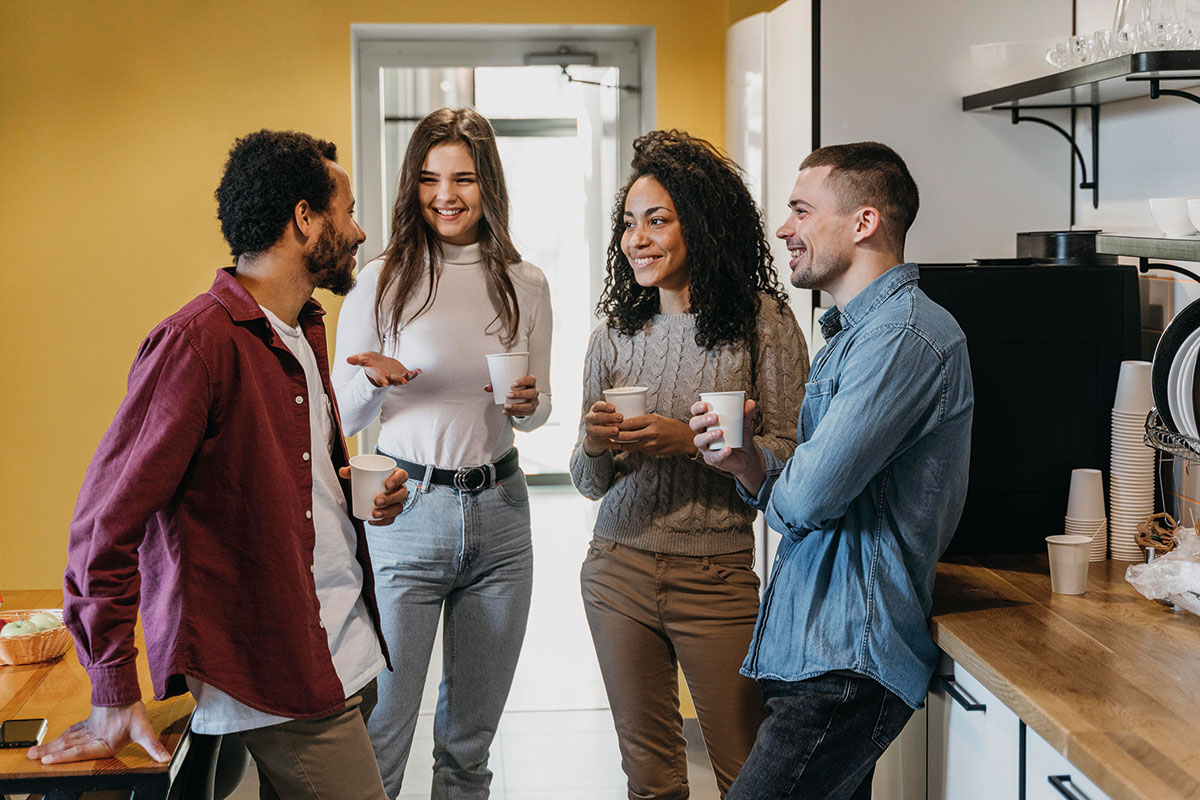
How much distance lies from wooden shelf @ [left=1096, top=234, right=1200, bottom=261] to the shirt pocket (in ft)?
1.88

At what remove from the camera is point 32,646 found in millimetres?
1972

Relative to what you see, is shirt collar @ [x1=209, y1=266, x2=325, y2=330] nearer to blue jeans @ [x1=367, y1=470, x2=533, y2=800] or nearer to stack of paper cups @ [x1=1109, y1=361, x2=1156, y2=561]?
blue jeans @ [x1=367, y1=470, x2=533, y2=800]

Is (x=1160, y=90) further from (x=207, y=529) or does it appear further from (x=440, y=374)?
(x=207, y=529)

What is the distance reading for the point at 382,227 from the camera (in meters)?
3.56

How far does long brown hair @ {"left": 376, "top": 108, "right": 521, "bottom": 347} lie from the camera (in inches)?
88.9

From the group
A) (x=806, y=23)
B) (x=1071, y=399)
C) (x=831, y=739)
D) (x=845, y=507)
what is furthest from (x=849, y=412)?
(x=806, y=23)

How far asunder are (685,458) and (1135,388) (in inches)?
34.8

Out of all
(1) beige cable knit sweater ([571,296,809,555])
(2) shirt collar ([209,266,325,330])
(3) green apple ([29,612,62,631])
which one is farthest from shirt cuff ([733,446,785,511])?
(3) green apple ([29,612,62,631])

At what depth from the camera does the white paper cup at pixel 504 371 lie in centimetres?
207

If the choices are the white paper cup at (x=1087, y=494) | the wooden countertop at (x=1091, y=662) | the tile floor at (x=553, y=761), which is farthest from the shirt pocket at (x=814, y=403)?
the tile floor at (x=553, y=761)

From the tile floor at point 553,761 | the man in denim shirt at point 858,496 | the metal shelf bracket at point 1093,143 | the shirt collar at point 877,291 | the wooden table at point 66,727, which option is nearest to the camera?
the wooden table at point 66,727

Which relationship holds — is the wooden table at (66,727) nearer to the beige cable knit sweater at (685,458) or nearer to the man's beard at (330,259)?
the man's beard at (330,259)

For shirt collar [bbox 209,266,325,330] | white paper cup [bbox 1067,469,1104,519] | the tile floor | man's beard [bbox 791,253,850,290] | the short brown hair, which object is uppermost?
the short brown hair

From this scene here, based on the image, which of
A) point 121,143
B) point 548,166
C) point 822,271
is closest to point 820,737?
point 822,271
